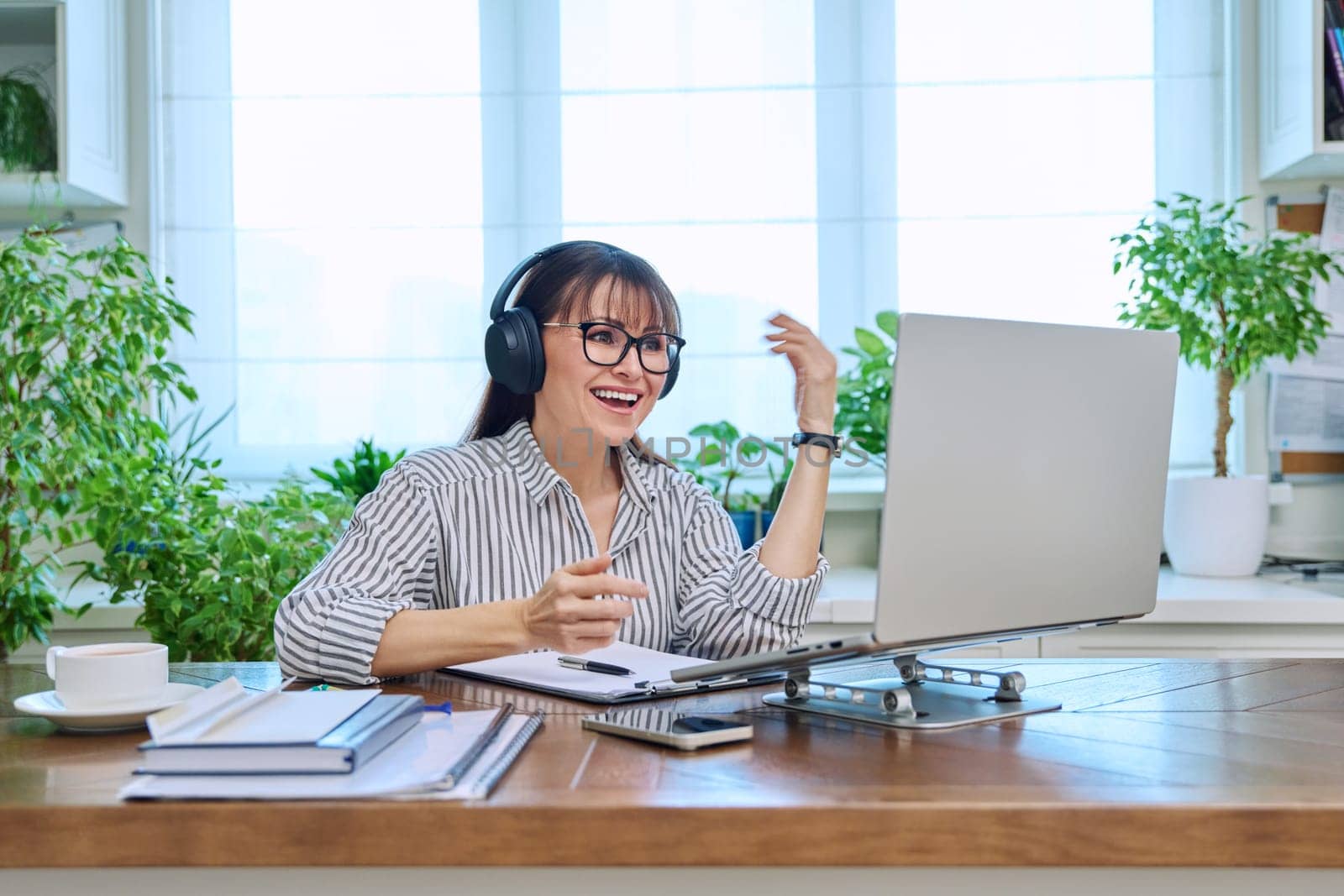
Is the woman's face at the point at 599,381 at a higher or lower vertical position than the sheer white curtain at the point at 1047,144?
lower

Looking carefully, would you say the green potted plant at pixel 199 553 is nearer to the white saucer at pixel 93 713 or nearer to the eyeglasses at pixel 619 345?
the eyeglasses at pixel 619 345

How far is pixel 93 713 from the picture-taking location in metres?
0.99

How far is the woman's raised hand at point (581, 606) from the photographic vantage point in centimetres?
111

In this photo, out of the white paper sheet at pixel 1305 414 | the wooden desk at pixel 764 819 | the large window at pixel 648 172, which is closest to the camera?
the wooden desk at pixel 764 819

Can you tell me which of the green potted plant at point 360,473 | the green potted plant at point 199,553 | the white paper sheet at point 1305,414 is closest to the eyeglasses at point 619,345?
the green potted plant at point 199,553

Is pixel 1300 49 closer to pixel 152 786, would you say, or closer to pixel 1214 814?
pixel 1214 814

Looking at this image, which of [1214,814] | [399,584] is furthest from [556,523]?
[1214,814]

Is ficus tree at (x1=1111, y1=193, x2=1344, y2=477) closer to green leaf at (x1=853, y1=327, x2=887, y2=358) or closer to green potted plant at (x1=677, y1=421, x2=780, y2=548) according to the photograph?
green leaf at (x1=853, y1=327, x2=887, y2=358)

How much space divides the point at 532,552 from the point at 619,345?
0.96 ft

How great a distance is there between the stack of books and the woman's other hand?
0.63m

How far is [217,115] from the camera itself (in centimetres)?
291

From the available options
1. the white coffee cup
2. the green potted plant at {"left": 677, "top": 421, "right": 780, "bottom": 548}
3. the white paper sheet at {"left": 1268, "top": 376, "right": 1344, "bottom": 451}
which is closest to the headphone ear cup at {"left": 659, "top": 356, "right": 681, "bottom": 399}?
the white coffee cup

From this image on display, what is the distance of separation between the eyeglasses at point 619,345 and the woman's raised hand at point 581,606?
0.46 m

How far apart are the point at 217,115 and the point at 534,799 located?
8.47ft
